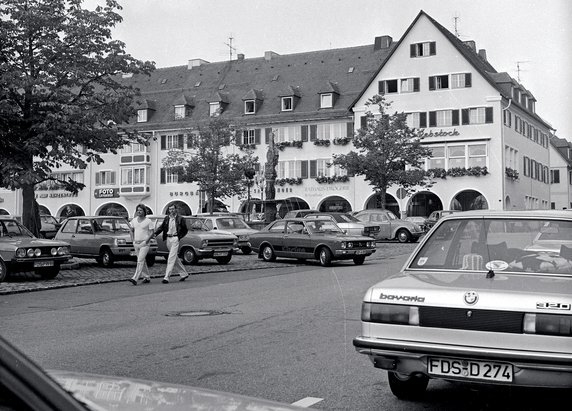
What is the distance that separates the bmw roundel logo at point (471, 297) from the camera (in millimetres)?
5090

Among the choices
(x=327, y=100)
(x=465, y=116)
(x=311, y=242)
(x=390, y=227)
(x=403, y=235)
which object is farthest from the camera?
(x=327, y=100)

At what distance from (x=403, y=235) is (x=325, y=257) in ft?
52.9

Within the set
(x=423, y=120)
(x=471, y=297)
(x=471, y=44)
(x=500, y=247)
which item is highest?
(x=471, y=44)

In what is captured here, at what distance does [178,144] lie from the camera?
2491 inches

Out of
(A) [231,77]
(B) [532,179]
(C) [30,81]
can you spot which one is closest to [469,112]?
(B) [532,179]

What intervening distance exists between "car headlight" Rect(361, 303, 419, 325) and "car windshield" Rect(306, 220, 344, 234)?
18.6m

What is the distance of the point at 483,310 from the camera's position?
504cm

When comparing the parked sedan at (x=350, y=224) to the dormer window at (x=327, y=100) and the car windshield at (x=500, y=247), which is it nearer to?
the dormer window at (x=327, y=100)

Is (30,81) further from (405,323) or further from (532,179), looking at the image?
(532,179)

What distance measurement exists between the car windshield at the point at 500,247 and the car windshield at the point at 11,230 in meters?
14.7

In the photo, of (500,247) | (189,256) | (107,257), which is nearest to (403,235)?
(189,256)

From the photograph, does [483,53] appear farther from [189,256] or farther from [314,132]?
[189,256]

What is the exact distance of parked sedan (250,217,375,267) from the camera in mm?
23266

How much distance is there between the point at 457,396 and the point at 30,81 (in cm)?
1853
